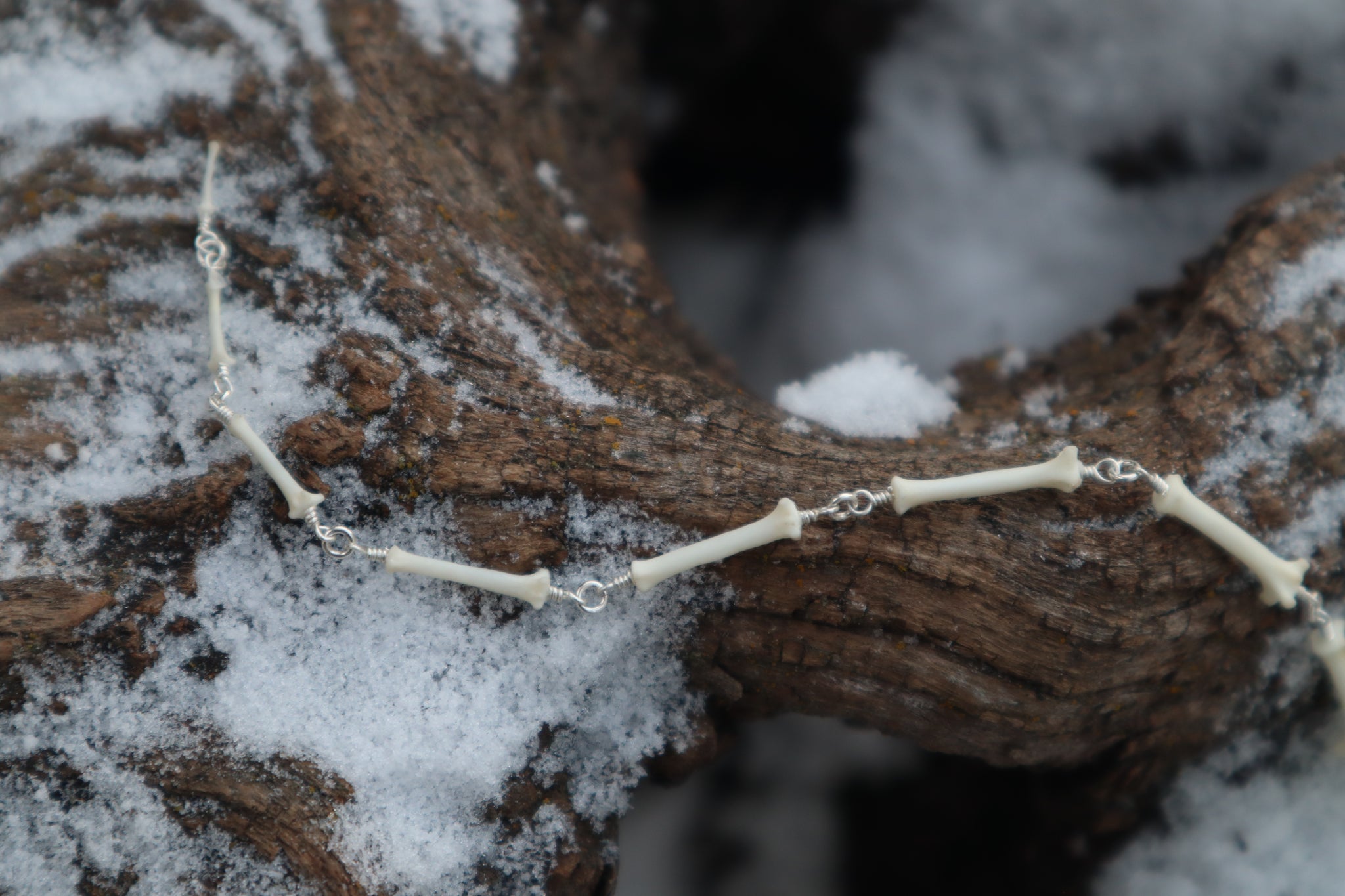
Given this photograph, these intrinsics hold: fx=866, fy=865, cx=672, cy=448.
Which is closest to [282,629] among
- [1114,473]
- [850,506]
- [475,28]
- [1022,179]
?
[850,506]

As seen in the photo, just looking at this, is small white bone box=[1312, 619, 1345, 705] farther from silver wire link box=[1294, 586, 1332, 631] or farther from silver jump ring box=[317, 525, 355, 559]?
silver jump ring box=[317, 525, 355, 559]

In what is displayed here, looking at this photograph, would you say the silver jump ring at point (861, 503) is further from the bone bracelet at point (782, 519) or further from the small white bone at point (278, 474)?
the small white bone at point (278, 474)

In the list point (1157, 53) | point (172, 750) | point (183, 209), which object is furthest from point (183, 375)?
point (1157, 53)

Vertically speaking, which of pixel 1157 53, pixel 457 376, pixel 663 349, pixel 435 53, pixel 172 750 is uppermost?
pixel 1157 53

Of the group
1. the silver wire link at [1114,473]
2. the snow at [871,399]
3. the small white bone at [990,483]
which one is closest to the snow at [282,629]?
the small white bone at [990,483]

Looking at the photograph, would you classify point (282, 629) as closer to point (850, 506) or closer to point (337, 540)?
point (337, 540)

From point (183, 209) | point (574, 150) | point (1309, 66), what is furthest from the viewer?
point (1309, 66)

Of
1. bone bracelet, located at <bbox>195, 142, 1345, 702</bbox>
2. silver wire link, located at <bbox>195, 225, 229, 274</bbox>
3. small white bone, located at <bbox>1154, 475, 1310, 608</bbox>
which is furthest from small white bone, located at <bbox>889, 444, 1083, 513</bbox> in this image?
silver wire link, located at <bbox>195, 225, 229, 274</bbox>

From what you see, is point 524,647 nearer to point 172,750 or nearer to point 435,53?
point 172,750

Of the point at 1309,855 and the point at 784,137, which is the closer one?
the point at 1309,855
